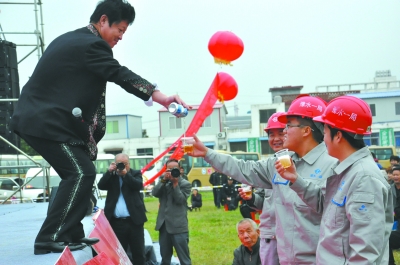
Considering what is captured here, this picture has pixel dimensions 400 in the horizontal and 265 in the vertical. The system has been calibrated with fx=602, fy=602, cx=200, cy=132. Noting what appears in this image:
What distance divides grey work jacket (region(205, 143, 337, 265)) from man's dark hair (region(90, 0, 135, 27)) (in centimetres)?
114

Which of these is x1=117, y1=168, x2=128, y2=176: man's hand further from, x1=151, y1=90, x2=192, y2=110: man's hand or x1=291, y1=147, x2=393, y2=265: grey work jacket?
x1=291, y1=147, x2=393, y2=265: grey work jacket

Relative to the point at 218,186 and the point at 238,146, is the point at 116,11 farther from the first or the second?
the point at 238,146

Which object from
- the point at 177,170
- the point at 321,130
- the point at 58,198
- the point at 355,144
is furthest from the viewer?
the point at 177,170

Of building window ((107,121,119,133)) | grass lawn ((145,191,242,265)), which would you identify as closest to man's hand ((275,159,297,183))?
grass lawn ((145,191,242,265))

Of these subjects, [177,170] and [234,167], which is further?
[177,170]

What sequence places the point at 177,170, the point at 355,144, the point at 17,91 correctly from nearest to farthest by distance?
the point at 355,144 < the point at 177,170 < the point at 17,91

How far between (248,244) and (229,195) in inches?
613

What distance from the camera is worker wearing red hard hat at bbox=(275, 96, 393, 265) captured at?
118 inches

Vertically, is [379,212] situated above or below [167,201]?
above

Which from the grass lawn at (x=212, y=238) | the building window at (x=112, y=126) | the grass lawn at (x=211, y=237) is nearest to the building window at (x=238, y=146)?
the building window at (x=112, y=126)

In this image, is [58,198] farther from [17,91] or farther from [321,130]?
[17,91]

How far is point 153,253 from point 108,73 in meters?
6.80

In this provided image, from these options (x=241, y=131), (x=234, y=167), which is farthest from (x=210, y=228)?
(x=241, y=131)

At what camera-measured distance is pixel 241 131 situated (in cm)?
4616
